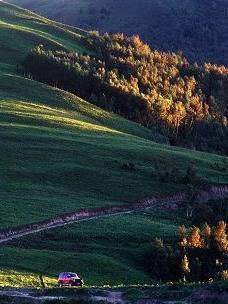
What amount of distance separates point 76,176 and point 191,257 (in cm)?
2535

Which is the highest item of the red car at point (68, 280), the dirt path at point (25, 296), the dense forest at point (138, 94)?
the dense forest at point (138, 94)

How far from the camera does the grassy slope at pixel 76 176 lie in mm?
57203

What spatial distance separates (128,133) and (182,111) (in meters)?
38.3

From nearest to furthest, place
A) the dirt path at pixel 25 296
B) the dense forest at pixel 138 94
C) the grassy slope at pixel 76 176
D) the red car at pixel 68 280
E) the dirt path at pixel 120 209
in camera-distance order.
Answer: the dirt path at pixel 25 296
the red car at pixel 68 280
the grassy slope at pixel 76 176
the dirt path at pixel 120 209
the dense forest at pixel 138 94

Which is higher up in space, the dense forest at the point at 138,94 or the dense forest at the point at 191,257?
the dense forest at the point at 138,94

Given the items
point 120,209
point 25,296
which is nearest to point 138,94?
point 120,209

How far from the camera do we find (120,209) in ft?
254

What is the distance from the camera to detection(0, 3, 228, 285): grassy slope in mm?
57203

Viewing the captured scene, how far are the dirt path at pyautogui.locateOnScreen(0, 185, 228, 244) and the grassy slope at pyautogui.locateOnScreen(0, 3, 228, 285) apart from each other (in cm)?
115

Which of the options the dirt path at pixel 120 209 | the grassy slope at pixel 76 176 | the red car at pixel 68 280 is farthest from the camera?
the dirt path at pixel 120 209

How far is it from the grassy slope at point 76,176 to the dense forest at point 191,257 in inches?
86.9

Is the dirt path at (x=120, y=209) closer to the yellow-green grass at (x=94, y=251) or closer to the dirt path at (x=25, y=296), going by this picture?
the yellow-green grass at (x=94, y=251)

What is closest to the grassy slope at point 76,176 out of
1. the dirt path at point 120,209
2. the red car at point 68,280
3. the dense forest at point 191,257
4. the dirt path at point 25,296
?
the dirt path at point 120,209

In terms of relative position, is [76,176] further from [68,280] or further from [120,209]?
[68,280]
